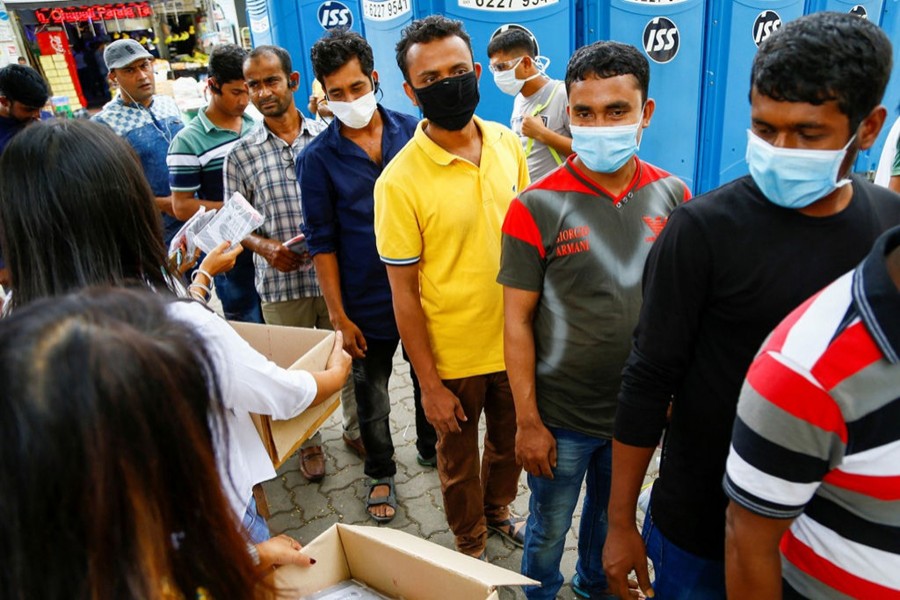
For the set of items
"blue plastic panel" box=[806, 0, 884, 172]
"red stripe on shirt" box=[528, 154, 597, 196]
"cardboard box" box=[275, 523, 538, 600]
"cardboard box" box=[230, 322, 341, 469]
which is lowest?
"cardboard box" box=[275, 523, 538, 600]

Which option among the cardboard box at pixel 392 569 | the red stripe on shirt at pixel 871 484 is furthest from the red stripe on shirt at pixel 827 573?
the cardboard box at pixel 392 569

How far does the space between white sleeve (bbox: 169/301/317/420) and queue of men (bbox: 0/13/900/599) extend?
22.8 inches

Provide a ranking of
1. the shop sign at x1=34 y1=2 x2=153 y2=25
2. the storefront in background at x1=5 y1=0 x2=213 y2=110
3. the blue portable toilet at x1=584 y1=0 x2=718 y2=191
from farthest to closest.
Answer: the storefront in background at x1=5 y1=0 x2=213 y2=110 < the shop sign at x1=34 y1=2 x2=153 y2=25 < the blue portable toilet at x1=584 y1=0 x2=718 y2=191

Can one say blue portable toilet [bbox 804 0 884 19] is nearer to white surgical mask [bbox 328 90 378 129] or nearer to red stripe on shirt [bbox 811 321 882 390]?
white surgical mask [bbox 328 90 378 129]

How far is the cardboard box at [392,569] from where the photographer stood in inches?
53.1

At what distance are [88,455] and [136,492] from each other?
7 centimetres

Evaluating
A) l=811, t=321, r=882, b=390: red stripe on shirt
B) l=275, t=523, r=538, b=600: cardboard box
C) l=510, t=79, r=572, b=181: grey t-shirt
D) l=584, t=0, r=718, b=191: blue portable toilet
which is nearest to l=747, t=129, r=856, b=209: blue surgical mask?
l=811, t=321, r=882, b=390: red stripe on shirt

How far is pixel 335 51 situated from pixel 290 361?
1266 millimetres

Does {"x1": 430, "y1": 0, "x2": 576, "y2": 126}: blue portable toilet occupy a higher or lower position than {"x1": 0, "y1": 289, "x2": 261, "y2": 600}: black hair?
higher

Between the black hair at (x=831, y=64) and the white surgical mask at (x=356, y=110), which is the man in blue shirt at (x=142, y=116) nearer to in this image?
the white surgical mask at (x=356, y=110)

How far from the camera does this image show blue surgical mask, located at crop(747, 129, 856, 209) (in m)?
1.04

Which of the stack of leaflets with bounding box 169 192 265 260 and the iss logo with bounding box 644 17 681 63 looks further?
the iss logo with bounding box 644 17 681 63

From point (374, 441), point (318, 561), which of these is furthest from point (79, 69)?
point (318, 561)

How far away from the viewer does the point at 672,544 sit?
128cm
